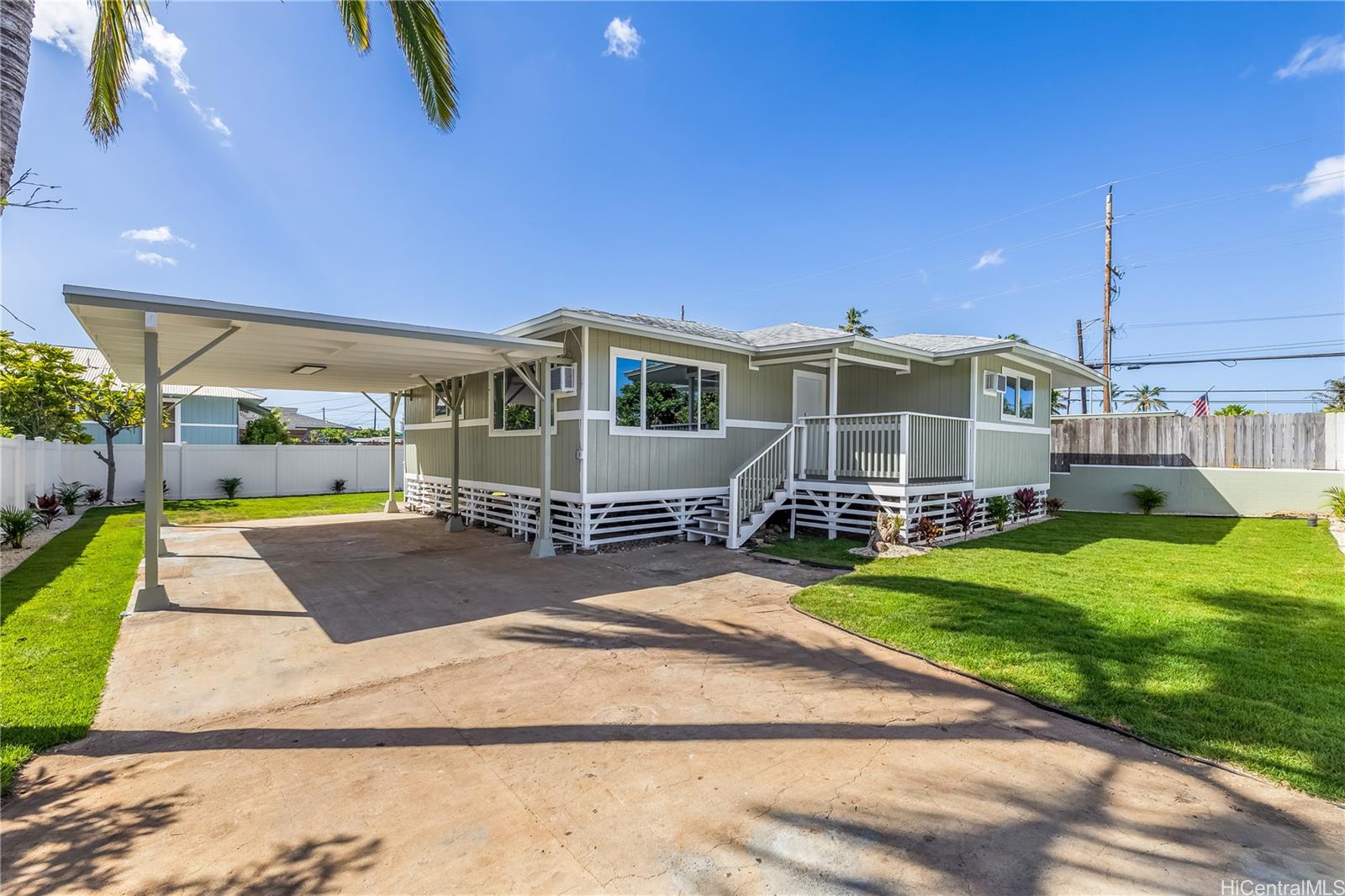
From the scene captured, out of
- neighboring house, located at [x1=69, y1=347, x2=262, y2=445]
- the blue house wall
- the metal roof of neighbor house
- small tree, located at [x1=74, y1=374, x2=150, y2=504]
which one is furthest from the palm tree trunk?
the blue house wall

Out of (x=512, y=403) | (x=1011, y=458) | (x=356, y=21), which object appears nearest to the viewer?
(x=356, y=21)

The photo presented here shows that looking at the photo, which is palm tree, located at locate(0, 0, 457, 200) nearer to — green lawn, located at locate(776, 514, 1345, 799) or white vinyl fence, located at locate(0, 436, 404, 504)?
green lawn, located at locate(776, 514, 1345, 799)

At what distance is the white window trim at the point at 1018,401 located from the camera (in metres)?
11.4

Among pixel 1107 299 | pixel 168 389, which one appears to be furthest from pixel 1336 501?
pixel 168 389

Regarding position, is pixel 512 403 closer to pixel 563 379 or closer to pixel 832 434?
pixel 563 379

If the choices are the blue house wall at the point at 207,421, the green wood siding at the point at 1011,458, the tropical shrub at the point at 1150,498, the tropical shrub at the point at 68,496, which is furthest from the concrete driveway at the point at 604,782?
the blue house wall at the point at 207,421

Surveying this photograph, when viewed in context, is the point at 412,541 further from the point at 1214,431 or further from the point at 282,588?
the point at 1214,431

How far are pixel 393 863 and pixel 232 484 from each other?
1752 centimetres

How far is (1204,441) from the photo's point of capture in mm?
13039

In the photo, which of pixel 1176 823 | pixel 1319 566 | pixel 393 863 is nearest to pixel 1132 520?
pixel 1319 566

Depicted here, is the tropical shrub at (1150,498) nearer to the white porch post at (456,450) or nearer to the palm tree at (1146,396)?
the white porch post at (456,450)

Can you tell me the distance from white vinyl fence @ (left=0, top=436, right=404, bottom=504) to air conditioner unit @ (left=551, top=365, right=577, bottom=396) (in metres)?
10.1

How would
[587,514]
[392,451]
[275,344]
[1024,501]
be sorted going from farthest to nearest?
1. [392,451]
2. [1024,501]
3. [587,514]
4. [275,344]

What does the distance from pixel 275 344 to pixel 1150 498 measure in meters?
16.7
